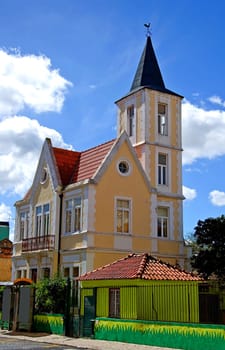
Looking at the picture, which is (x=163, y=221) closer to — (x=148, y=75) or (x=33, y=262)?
(x=33, y=262)

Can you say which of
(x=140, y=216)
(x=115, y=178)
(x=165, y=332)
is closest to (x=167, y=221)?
(x=140, y=216)

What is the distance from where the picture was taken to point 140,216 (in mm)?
33188

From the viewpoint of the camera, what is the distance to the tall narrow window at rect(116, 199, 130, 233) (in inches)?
1276

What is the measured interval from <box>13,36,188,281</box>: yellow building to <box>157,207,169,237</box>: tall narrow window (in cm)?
7

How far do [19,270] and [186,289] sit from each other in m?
18.8

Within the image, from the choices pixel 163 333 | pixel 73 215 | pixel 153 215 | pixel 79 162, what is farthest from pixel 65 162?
pixel 163 333

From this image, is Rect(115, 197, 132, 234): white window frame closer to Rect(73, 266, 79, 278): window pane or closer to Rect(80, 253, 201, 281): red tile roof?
Rect(73, 266, 79, 278): window pane

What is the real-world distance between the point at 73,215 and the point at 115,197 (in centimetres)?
282

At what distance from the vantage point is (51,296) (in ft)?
87.4

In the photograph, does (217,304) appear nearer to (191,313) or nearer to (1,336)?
(191,313)

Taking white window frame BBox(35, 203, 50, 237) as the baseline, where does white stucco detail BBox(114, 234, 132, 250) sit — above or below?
below

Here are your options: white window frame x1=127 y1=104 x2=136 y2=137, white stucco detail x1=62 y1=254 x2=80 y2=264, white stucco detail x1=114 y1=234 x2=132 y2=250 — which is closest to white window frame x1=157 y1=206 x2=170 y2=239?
white stucco detail x1=114 y1=234 x2=132 y2=250

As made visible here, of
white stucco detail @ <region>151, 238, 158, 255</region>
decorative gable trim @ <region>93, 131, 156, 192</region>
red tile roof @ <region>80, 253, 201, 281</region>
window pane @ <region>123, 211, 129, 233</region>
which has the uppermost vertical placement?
decorative gable trim @ <region>93, 131, 156, 192</region>

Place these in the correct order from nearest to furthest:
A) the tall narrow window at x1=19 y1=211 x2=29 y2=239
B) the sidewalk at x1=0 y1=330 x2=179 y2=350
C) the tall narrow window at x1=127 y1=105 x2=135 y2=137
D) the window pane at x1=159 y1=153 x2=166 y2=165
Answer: the sidewalk at x1=0 y1=330 x2=179 y2=350 < the window pane at x1=159 y1=153 x2=166 y2=165 < the tall narrow window at x1=127 y1=105 x2=135 y2=137 < the tall narrow window at x1=19 y1=211 x2=29 y2=239
